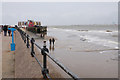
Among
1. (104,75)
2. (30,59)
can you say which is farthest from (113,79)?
(30,59)

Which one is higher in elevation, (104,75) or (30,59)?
(30,59)

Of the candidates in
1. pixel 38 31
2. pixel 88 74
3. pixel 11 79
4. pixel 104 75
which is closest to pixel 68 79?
pixel 88 74

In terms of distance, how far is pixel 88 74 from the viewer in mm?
7230

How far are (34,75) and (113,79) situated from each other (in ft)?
16.5

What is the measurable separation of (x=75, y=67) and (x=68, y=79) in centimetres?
252

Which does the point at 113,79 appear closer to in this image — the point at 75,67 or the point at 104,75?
the point at 104,75

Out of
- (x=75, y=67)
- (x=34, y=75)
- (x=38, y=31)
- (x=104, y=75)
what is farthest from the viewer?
(x=38, y=31)

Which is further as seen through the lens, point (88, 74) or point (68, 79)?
point (88, 74)

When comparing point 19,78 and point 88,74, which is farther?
point 88,74

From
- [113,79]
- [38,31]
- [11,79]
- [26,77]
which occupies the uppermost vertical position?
[38,31]

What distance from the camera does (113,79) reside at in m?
6.74

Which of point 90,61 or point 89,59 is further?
point 89,59

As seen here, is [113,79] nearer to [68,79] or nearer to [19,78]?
[68,79]

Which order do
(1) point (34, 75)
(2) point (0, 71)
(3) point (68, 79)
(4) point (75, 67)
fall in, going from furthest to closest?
(4) point (75, 67)
(3) point (68, 79)
(2) point (0, 71)
(1) point (34, 75)
